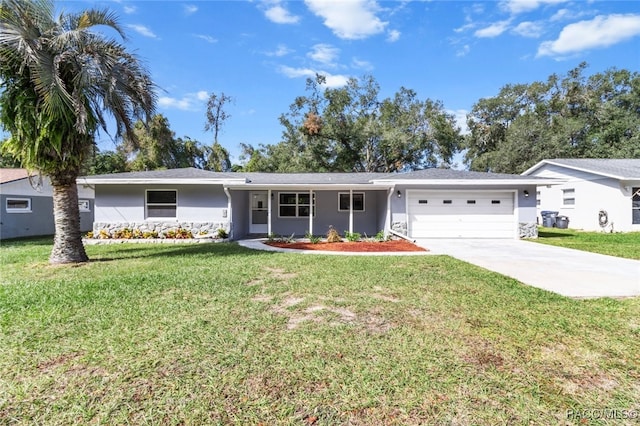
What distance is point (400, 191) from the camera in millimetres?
12906

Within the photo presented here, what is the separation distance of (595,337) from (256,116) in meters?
26.7

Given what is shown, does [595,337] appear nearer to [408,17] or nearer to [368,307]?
[368,307]

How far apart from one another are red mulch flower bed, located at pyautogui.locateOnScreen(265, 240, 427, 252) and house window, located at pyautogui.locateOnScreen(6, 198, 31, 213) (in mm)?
13014

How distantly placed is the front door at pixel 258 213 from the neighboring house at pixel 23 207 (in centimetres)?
864

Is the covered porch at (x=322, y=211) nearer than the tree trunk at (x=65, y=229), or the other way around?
the tree trunk at (x=65, y=229)

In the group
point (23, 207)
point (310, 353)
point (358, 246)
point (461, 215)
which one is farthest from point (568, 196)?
point (23, 207)

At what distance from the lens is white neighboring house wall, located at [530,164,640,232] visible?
15281 mm

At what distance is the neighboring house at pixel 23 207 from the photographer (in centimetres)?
1466

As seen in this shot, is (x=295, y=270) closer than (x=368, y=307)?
No

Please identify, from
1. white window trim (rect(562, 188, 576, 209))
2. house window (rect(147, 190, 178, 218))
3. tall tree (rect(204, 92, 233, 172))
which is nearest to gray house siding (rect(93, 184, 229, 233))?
house window (rect(147, 190, 178, 218))

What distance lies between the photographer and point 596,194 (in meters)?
16.2

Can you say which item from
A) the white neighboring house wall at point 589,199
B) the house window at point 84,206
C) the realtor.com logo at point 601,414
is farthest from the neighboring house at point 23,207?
the white neighboring house wall at point 589,199

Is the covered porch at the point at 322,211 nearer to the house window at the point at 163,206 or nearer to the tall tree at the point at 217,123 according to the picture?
the house window at the point at 163,206

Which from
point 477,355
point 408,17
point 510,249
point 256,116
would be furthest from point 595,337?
point 256,116
